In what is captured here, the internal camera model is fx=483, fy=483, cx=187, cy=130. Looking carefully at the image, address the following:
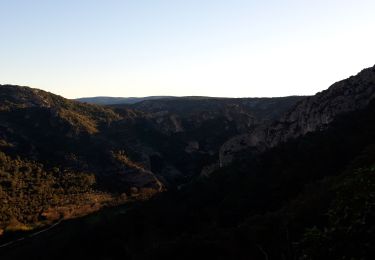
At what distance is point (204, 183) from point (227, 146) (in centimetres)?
3054

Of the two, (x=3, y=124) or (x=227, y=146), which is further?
(x=3, y=124)

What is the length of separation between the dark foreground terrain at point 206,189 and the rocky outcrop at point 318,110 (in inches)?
12.1

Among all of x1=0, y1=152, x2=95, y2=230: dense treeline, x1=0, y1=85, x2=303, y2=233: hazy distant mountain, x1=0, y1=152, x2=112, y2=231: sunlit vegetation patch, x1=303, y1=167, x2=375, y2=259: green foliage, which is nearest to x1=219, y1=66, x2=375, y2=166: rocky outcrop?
x1=0, y1=85, x2=303, y2=233: hazy distant mountain

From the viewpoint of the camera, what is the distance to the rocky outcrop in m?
91.6

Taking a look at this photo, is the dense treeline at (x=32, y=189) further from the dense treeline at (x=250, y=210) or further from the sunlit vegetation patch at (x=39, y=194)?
the dense treeline at (x=250, y=210)

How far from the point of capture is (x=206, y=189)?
92.1 metres

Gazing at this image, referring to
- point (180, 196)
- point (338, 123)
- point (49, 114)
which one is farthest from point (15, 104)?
point (338, 123)

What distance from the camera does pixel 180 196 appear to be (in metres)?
98.2

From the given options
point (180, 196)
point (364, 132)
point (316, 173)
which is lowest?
point (180, 196)

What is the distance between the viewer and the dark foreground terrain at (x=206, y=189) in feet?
120

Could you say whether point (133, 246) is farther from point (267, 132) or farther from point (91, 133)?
point (91, 133)

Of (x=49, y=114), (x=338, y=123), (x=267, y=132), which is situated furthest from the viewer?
A: (x=49, y=114)

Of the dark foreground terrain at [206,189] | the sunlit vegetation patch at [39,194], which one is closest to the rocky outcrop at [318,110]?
the dark foreground terrain at [206,189]

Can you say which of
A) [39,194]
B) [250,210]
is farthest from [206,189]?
[39,194]
